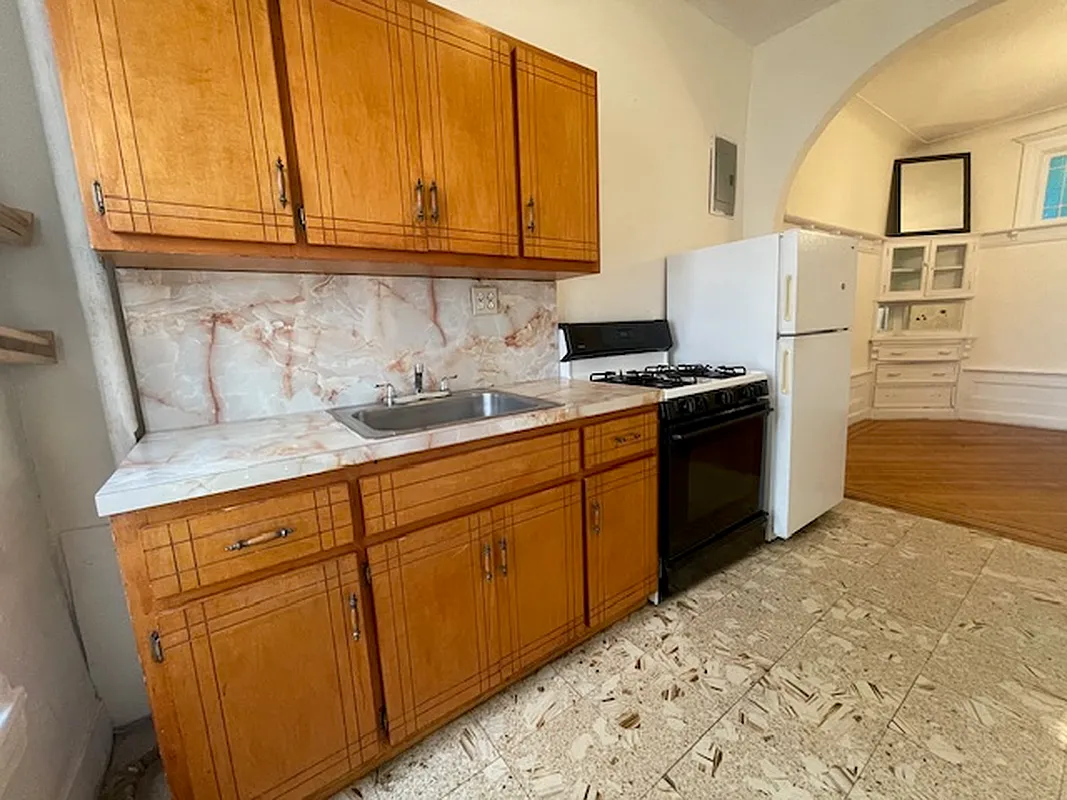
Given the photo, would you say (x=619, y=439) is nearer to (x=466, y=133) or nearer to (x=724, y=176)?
(x=466, y=133)

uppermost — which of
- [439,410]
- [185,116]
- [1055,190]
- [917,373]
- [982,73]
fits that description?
[982,73]

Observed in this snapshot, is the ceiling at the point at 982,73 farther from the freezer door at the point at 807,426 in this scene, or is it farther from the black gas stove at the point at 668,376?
the black gas stove at the point at 668,376

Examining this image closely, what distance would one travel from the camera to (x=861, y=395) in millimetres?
5109

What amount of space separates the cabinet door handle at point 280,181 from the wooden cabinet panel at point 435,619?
96 centimetres

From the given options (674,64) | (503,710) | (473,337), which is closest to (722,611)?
(503,710)

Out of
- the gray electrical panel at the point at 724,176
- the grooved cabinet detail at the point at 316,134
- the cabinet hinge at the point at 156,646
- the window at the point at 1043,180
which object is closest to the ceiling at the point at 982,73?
the window at the point at 1043,180

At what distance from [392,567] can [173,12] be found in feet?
4.71

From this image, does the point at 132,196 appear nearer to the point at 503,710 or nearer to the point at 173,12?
the point at 173,12

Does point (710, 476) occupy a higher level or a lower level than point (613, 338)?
lower

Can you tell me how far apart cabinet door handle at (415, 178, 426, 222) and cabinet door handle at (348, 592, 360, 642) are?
3.69 feet

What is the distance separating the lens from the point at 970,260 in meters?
4.79

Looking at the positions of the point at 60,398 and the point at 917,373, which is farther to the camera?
the point at 917,373

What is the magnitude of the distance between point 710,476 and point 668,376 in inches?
21.0

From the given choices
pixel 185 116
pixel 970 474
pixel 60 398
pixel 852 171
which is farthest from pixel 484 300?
pixel 852 171
